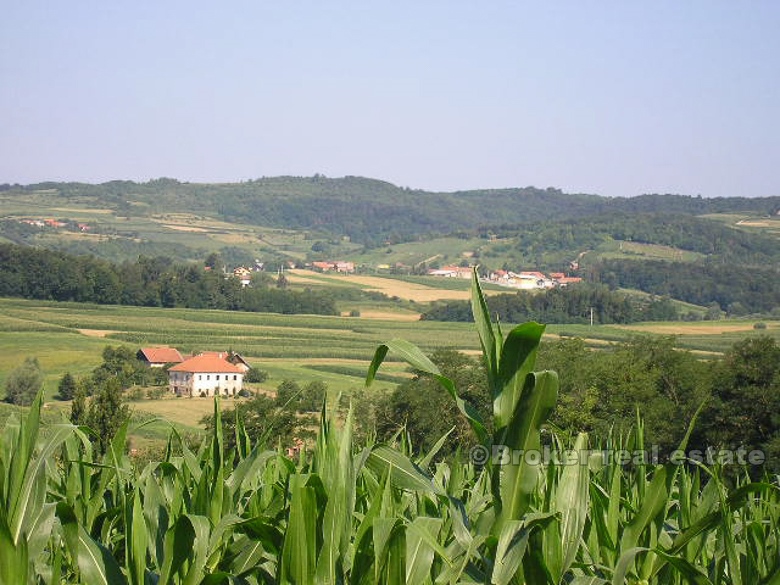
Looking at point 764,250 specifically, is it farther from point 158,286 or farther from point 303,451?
point 303,451

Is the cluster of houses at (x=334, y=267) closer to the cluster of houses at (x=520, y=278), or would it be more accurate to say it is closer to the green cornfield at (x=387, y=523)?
the cluster of houses at (x=520, y=278)

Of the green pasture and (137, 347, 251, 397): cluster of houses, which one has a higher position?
the green pasture

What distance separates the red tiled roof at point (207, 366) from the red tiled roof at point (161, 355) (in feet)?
8.63

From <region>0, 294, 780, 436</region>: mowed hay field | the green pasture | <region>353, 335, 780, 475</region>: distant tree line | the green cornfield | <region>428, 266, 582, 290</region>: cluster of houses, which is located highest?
the green cornfield

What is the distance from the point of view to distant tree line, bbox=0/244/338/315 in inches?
3627

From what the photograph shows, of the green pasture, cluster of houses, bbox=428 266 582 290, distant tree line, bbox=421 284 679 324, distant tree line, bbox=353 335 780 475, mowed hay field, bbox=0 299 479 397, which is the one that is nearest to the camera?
distant tree line, bbox=353 335 780 475

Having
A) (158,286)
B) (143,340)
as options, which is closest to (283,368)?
(143,340)

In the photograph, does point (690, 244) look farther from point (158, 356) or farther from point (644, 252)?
point (158, 356)

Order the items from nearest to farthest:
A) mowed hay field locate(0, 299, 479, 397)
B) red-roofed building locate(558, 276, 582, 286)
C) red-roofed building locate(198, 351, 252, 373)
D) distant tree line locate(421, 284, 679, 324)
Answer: mowed hay field locate(0, 299, 479, 397) → red-roofed building locate(198, 351, 252, 373) → distant tree line locate(421, 284, 679, 324) → red-roofed building locate(558, 276, 582, 286)

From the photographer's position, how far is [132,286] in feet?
315

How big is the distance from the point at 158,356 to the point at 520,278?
94807 mm

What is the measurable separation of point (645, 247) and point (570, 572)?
188610 millimetres

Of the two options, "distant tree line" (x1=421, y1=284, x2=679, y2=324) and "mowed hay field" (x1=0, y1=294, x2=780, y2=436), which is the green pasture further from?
"mowed hay field" (x1=0, y1=294, x2=780, y2=436)

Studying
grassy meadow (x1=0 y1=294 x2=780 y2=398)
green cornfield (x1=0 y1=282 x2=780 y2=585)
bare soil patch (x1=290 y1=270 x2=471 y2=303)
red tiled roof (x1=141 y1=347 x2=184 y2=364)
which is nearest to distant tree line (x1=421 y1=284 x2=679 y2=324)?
grassy meadow (x1=0 y1=294 x2=780 y2=398)
